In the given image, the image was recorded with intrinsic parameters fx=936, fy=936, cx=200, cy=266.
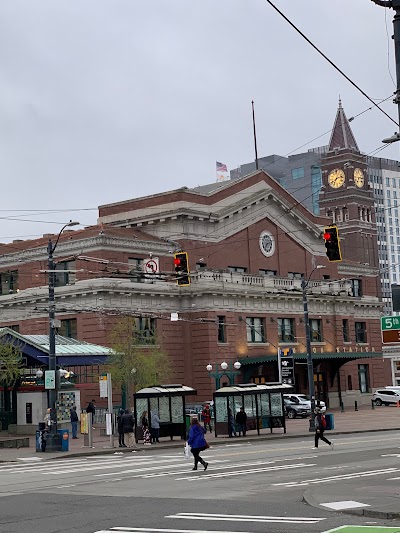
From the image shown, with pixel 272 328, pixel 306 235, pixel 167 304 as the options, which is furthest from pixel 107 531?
pixel 306 235

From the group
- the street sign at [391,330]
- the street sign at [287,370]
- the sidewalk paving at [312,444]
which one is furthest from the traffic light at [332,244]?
the street sign at [287,370]

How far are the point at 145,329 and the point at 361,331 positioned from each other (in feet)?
88.9

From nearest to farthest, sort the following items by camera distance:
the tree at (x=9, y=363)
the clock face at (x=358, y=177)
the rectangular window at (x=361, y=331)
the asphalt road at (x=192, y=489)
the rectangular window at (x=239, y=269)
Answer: the asphalt road at (x=192, y=489) → the tree at (x=9, y=363) → the rectangular window at (x=239, y=269) → the rectangular window at (x=361, y=331) → the clock face at (x=358, y=177)

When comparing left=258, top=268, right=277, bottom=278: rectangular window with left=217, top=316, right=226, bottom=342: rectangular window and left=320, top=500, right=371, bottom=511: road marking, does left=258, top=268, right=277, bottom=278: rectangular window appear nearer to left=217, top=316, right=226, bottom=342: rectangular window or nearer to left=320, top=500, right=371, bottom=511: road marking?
left=217, top=316, right=226, bottom=342: rectangular window

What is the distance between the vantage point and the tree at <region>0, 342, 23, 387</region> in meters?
49.2

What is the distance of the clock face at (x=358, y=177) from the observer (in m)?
115

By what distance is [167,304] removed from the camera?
68.8 meters

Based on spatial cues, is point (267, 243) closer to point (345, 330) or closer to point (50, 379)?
point (345, 330)

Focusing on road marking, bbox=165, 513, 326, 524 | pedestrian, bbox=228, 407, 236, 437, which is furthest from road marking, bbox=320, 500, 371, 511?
pedestrian, bbox=228, 407, 236, 437

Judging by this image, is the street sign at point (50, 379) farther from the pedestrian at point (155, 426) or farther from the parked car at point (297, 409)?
the parked car at point (297, 409)

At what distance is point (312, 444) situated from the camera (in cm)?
3966

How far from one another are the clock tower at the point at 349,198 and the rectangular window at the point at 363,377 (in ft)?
82.6

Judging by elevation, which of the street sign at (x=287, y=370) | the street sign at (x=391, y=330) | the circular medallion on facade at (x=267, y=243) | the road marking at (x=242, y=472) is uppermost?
the circular medallion on facade at (x=267, y=243)

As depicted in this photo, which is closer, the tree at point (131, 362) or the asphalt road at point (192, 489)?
the asphalt road at point (192, 489)
